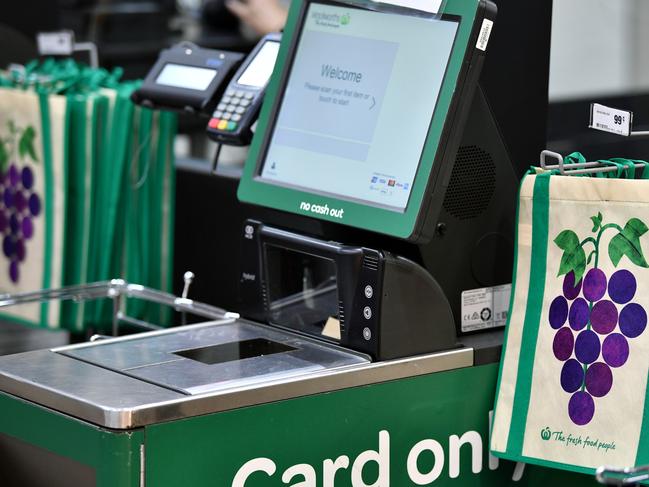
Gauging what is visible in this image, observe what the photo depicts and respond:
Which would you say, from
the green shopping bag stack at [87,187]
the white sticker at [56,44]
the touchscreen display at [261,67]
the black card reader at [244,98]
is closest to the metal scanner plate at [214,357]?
the black card reader at [244,98]

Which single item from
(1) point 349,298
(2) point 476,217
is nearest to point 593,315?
(2) point 476,217

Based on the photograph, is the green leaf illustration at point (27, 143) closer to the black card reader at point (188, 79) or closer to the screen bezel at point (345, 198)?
the black card reader at point (188, 79)

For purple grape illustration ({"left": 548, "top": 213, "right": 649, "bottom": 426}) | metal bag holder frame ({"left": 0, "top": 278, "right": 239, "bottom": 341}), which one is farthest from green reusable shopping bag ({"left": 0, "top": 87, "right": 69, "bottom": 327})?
purple grape illustration ({"left": 548, "top": 213, "right": 649, "bottom": 426})

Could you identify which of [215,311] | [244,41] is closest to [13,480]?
[215,311]

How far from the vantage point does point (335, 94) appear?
2.02m

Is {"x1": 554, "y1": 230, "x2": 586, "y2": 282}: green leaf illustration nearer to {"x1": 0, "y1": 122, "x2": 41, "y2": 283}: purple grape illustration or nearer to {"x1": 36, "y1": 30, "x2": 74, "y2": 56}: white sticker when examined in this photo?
{"x1": 0, "y1": 122, "x2": 41, "y2": 283}: purple grape illustration

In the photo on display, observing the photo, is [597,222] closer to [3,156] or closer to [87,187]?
[87,187]

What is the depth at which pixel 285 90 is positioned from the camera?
2.10m

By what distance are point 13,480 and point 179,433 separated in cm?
36

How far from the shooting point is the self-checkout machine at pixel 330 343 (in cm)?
173

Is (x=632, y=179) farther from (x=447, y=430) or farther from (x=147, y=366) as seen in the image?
(x=147, y=366)

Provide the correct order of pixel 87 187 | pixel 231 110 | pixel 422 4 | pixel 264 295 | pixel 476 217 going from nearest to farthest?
pixel 422 4, pixel 476 217, pixel 264 295, pixel 231 110, pixel 87 187

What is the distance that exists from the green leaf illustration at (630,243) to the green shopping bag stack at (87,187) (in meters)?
1.13

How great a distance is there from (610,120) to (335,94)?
0.44 metres
